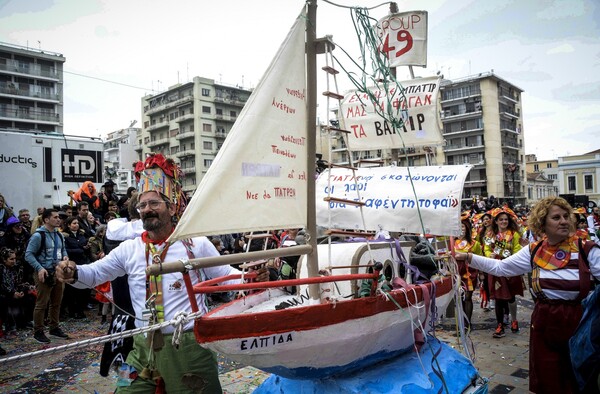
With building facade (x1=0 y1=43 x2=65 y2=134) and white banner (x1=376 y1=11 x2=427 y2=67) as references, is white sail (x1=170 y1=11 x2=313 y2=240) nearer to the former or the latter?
white banner (x1=376 y1=11 x2=427 y2=67)

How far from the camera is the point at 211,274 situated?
3.65 m

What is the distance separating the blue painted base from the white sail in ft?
4.02

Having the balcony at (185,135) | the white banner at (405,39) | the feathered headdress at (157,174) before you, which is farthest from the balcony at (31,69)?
the white banner at (405,39)

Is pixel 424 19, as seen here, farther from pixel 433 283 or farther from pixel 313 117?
pixel 433 283

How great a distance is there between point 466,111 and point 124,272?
72404mm

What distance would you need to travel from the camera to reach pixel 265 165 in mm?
3010

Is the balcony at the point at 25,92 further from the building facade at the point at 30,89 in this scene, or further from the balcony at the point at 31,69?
the balcony at the point at 31,69

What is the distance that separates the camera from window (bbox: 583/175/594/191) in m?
66.0

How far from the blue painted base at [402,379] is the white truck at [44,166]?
1302 centimetres

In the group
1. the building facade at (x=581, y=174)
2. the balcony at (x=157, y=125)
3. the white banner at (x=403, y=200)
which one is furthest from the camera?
the balcony at (x=157, y=125)

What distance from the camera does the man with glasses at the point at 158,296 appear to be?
124 inches

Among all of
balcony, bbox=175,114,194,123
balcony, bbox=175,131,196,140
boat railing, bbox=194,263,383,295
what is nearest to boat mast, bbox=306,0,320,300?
boat railing, bbox=194,263,383,295

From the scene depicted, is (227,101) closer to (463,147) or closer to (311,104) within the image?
(463,147)

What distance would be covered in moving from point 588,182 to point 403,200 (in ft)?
247
